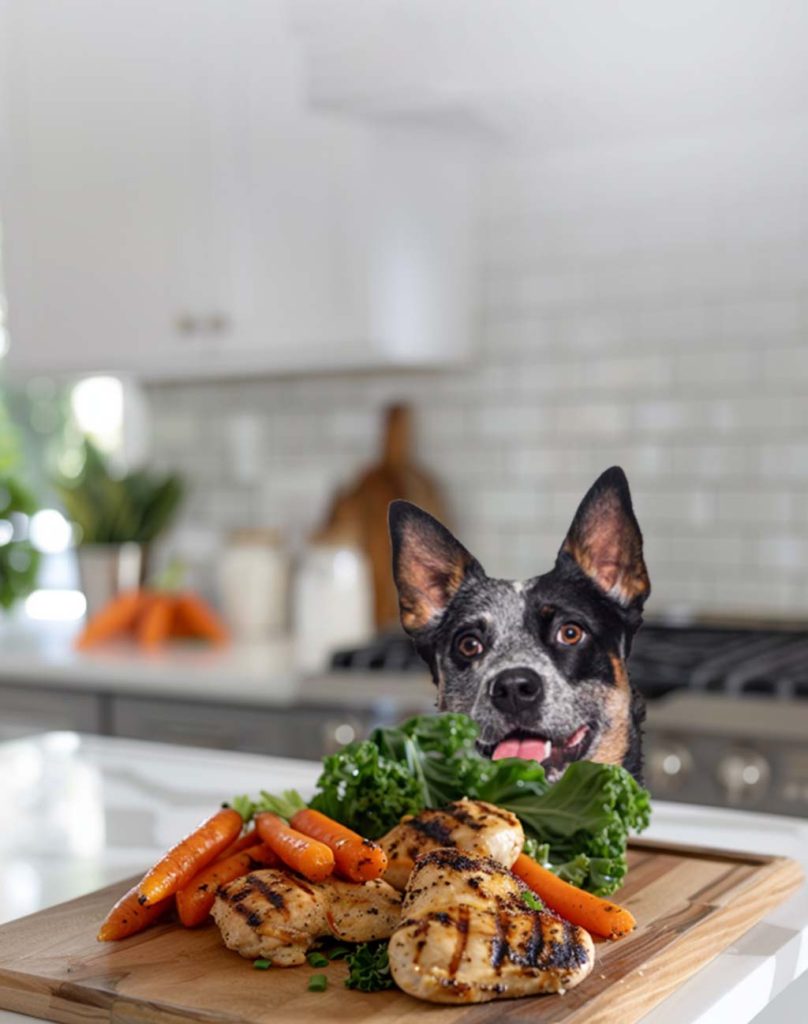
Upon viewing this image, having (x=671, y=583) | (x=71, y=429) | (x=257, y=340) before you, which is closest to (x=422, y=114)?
(x=257, y=340)

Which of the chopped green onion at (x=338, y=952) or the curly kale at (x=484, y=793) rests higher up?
the curly kale at (x=484, y=793)

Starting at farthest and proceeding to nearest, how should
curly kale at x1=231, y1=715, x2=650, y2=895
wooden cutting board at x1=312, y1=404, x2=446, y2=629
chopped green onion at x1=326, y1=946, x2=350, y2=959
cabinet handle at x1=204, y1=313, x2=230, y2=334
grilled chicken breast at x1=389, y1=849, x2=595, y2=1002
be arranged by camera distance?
wooden cutting board at x1=312, y1=404, x2=446, y2=629 < cabinet handle at x1=204, y1=313, x2=230, y2=334 < curly kale at x1=231, y1=715, x2=650, y2=895 < chopped green onion at x1=326, y1=946, x2=350, y2=959 < grilled chicken breast at x1=389, y1=849, x2=595, y2=1002

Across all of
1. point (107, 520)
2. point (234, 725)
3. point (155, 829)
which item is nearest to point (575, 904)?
point (155, 829)

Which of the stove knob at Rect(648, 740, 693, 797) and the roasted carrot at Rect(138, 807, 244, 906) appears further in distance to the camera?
the stove knob at Rect(648, 740, 693, 797)

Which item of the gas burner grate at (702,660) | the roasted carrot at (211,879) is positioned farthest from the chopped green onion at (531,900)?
the gas burner grate at (702,660)

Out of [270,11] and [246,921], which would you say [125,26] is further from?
[246,921]

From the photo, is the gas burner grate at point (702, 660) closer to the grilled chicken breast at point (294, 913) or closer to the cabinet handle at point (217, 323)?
the cabinet handle at point (217, 323)

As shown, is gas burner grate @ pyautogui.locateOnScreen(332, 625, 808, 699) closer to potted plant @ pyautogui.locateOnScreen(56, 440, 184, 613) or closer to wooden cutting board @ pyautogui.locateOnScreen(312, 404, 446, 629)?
wooden cutting board @ pyautogui.locateOnScreen(312, 404, 446, 629)

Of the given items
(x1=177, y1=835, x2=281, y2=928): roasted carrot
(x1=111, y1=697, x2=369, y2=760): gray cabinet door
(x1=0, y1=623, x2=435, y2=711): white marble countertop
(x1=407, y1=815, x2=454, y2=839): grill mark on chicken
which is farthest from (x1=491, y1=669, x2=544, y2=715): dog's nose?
(x1=111, y1=697, x2=369, y2=760): gray cabinet door
